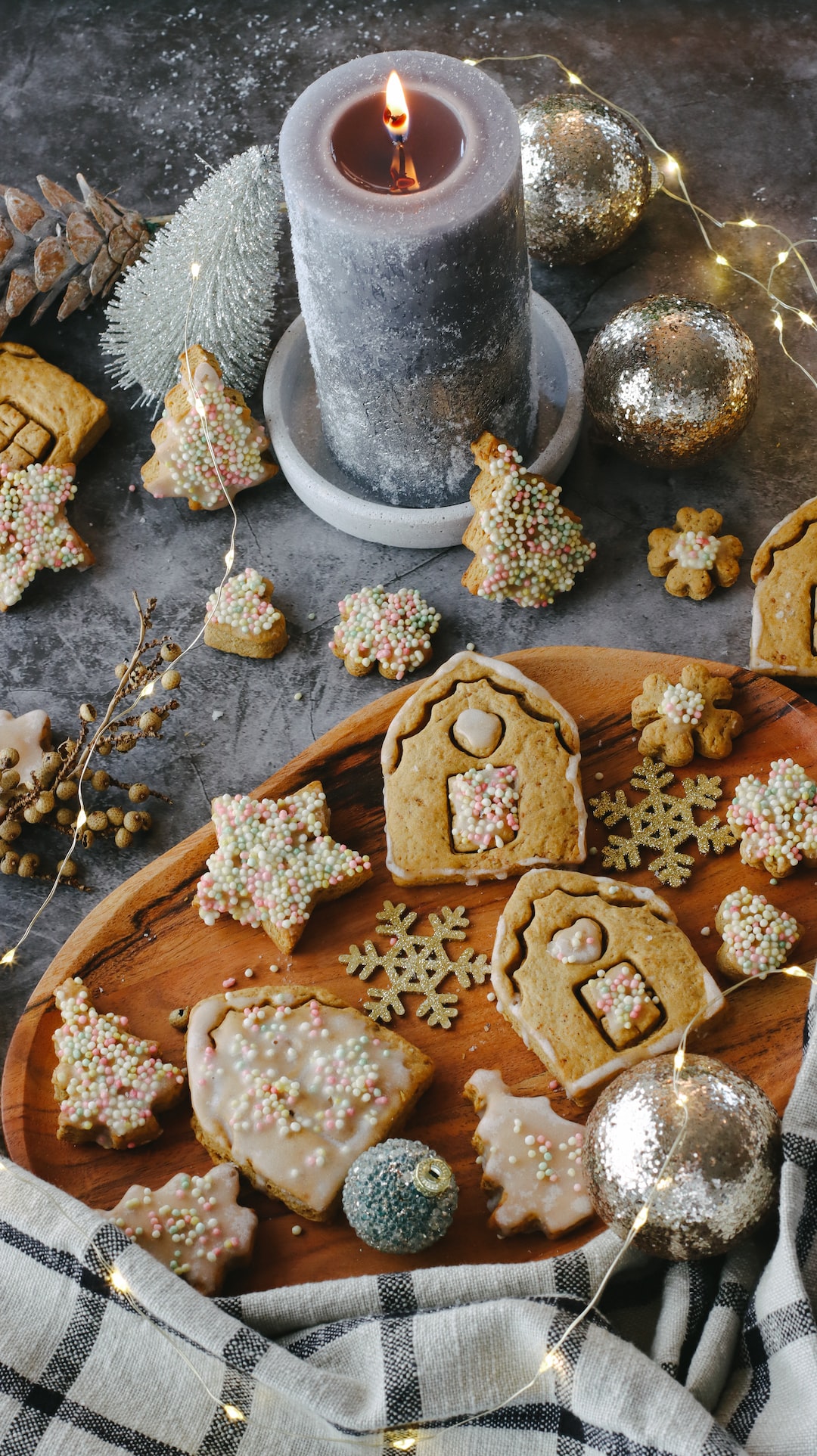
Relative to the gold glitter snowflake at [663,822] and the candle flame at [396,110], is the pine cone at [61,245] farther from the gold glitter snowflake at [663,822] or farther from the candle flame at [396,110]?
the gold glitter snowflake at [663,822]

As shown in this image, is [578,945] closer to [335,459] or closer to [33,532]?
[335,459]

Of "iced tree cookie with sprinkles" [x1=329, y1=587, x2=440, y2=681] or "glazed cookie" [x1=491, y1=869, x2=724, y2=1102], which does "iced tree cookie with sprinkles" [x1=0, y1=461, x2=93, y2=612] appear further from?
"glazed cookie" [x1=491, y1=869, x2=724, y2=1102]

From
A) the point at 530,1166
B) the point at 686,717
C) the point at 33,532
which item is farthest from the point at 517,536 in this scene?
the point at 530,1166

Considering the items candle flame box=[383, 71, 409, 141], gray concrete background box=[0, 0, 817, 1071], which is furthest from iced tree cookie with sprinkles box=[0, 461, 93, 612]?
candle flame box=[383, 71, 409, 141]

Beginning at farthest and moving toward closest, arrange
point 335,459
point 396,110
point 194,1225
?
point 335,459 → point 396,110 → point 194,1225

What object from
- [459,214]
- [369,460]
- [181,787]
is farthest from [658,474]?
[181,787]

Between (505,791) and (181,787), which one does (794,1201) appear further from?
(181,787)

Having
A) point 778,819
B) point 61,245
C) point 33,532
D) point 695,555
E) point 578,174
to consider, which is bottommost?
point 778,819
